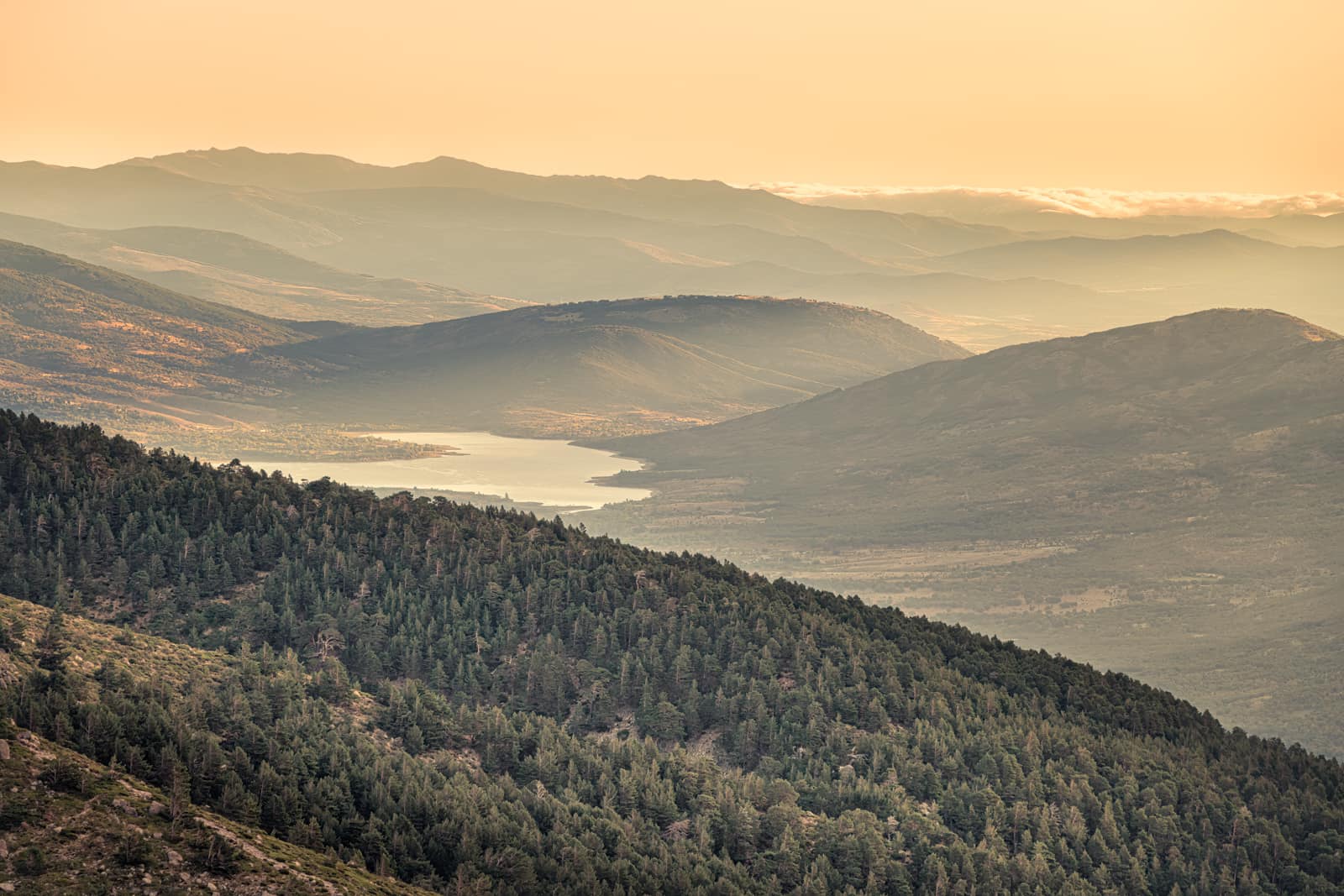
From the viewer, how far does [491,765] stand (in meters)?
80.0

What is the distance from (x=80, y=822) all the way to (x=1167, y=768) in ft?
214

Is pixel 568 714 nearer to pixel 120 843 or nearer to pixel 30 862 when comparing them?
pixel 120 843

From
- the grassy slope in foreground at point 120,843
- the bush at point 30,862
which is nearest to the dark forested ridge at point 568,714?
the grassy slope in foreground at point 120,843

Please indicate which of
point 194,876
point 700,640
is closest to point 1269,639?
point 700,640

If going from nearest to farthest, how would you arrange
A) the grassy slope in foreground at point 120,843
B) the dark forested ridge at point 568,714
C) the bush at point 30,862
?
1. the bush at point 30,862
2. the grassy slope in foreground at point 120,843
3. the dark forested ridge at point 568,714

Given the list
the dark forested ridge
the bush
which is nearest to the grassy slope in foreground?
the bush

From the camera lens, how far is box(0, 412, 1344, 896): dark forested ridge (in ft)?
220

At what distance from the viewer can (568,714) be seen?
9388 cm

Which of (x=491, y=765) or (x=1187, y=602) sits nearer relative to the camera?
(x=491, y=765)

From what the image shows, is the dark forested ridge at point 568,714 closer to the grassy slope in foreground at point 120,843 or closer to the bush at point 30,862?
the grassy slope in foreground at point 120,843

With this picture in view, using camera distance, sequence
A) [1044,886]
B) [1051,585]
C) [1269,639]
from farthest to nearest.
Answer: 1. [1051,585]
2. [1269,639]
3. [1044,886]

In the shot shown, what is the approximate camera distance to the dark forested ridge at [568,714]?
6694 centimetres

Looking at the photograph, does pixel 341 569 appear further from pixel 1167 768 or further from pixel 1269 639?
pixel 1269 639

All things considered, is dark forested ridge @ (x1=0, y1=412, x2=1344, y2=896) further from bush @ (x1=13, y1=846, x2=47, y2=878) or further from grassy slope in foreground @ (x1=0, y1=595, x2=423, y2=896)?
bush @ (x1=13, y1=846, x2=47, y2=878)
